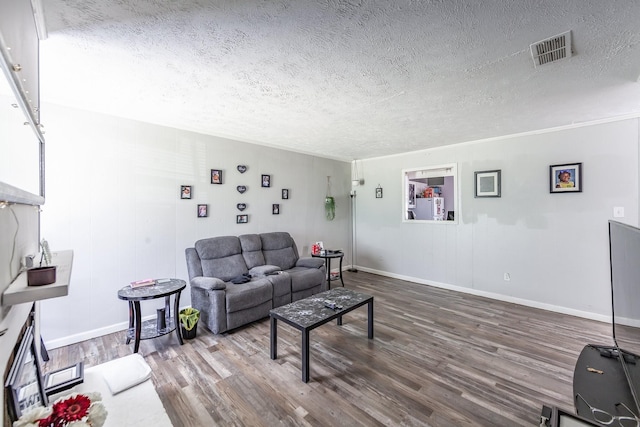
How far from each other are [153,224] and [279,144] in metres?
2.19

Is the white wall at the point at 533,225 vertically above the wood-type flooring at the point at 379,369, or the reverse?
the white wall at the point at 533,225

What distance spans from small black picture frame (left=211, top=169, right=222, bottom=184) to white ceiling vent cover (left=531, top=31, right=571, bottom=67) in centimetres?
352

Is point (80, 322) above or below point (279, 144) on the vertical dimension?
below

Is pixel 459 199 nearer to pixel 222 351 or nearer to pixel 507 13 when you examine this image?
pixel 507 13

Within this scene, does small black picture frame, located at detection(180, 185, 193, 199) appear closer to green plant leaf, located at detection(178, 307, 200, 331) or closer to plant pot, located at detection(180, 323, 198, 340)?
green plant leaf, located at detection(178, 307, 200, 331)

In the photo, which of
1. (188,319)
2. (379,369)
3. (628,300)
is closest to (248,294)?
(188,319)

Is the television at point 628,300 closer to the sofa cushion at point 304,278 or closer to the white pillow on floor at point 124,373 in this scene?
the white pillow on floor at point 124,373

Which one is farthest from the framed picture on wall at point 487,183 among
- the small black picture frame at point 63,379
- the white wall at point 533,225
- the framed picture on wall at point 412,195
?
the small black picture frame at point 63,379

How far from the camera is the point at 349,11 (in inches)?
57.0

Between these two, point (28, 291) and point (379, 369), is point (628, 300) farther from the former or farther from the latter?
point (28, 291)

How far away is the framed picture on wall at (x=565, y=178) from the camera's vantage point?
3357 millimetres

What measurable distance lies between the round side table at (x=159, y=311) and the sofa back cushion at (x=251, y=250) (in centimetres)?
107

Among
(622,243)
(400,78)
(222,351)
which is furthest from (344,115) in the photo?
(222,351)

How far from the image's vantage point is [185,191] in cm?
350
